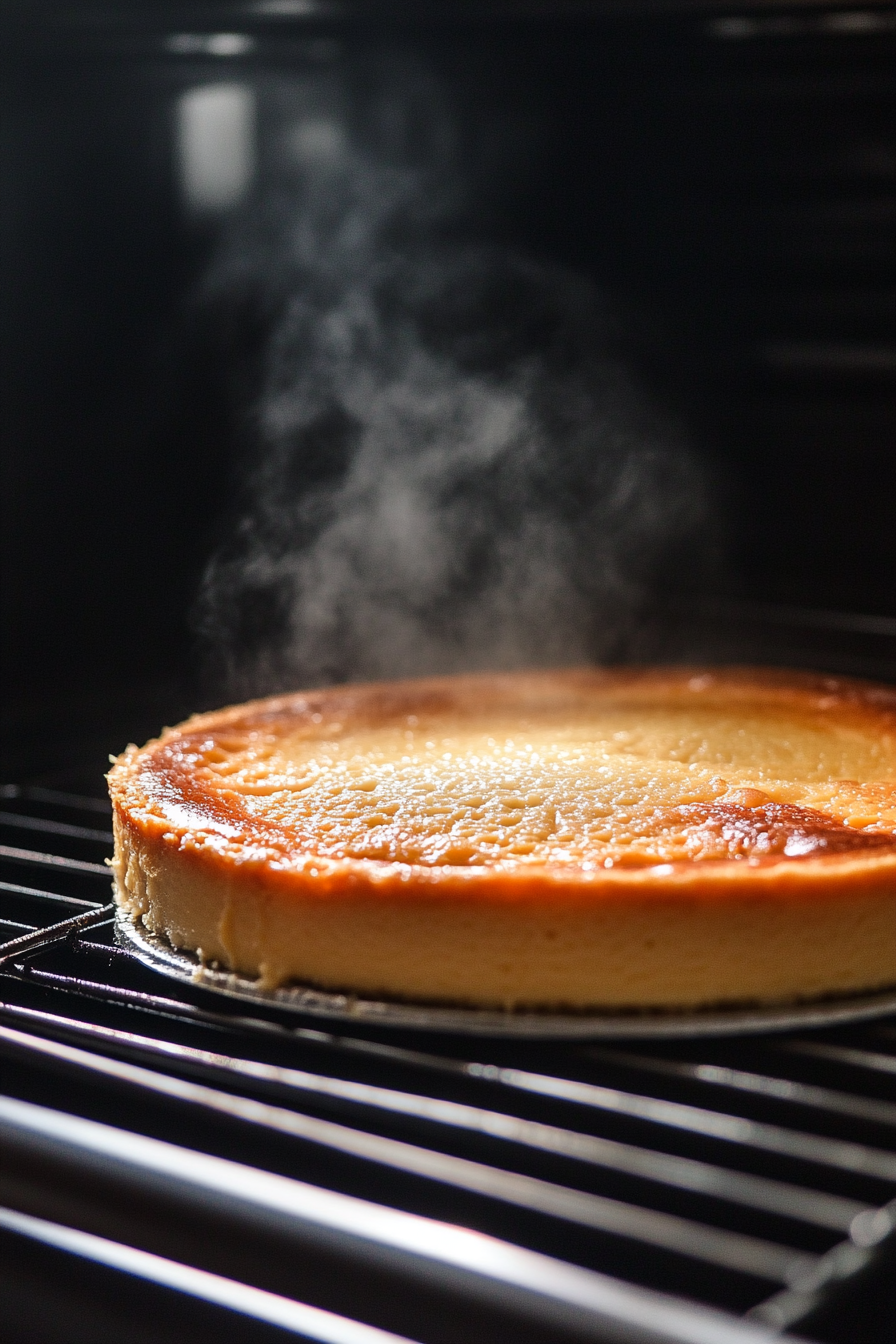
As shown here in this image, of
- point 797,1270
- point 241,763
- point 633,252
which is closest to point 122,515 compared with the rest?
point 241,763

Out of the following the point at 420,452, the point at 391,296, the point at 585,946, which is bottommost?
the point at 585,946

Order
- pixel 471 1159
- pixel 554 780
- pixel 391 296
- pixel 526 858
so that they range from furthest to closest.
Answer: pixel 391 296 → pixel 554 780 → pixel 526 858 → pixel 471 1159

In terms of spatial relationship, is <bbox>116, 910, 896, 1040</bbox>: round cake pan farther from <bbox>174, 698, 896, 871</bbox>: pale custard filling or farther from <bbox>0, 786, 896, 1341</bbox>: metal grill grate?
<bbox>174, 698, 896, 871</bbox>: pale custard filling

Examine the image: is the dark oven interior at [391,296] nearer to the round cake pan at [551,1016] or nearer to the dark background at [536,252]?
the dark background at [536,252]

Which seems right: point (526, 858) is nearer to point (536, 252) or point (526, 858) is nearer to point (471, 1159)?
point (471, 1159)

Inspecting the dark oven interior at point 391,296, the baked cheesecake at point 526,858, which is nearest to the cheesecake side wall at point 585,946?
the baked cheesecake at point 526,858

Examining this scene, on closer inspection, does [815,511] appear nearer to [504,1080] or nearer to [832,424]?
[832,424]

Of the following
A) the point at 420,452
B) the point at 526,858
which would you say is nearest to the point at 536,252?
the point at 420,452
